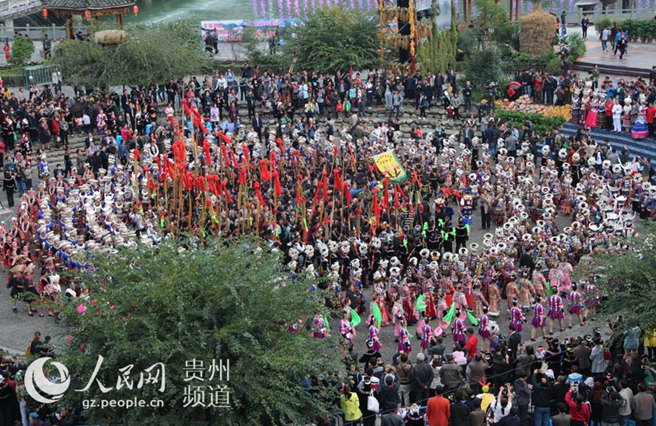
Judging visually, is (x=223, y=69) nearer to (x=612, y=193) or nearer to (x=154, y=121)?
(x=154, y=121)

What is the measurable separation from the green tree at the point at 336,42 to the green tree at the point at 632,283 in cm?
2104

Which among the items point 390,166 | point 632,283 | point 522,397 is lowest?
point 522,397

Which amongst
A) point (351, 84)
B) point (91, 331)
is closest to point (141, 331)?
point (91, 331)

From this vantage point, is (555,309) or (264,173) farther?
(264,173)

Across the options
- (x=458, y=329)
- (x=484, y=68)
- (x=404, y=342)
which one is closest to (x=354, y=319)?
(x=404, y=342)

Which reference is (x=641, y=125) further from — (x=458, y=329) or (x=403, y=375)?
(x=403, y=375)

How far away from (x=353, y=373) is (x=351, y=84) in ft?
69.9

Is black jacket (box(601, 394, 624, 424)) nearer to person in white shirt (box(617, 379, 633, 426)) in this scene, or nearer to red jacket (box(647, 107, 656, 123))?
person in white shirt (box(617, 379, 633, 426))

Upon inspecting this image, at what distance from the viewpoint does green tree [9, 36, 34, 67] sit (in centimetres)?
4441

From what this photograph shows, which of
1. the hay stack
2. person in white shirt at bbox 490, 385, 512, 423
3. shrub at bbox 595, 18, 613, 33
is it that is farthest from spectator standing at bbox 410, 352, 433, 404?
shrub at bbox 595, 18, 613, 33

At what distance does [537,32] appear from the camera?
4091cm

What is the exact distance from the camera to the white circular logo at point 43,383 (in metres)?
17.4

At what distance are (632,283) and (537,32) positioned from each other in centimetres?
2265

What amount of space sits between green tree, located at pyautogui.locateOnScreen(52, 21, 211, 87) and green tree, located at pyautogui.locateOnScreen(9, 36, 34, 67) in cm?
538
